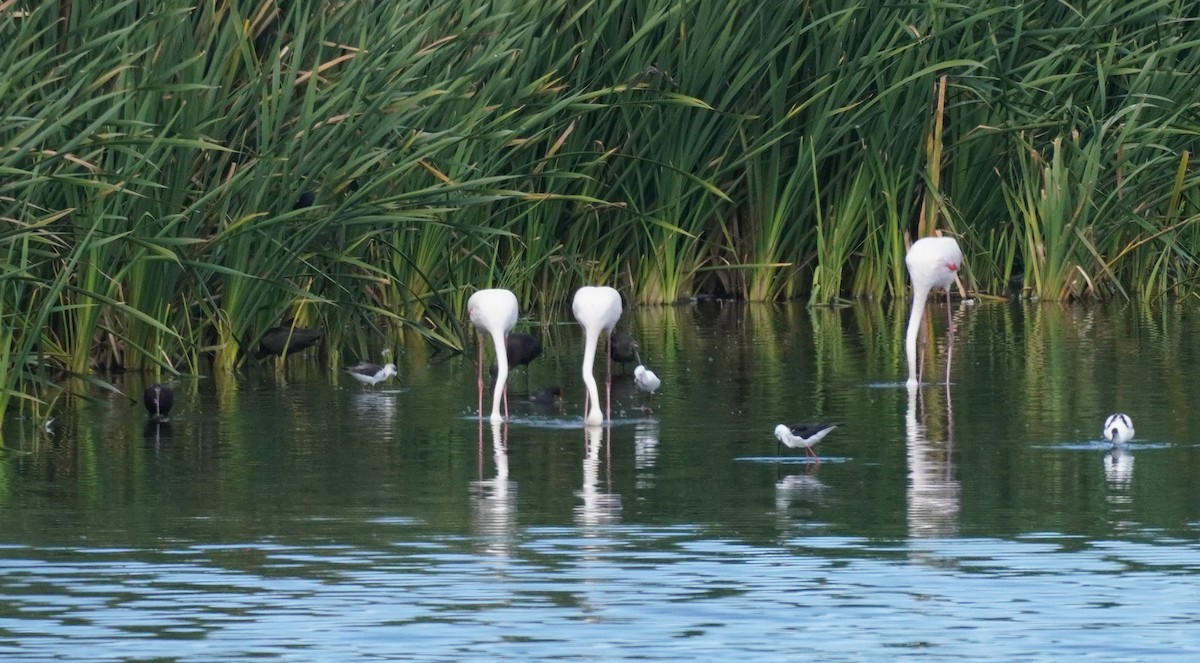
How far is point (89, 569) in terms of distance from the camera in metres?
7.67

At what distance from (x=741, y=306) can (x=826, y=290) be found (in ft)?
2.57

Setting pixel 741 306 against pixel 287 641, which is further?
pixel 741 306

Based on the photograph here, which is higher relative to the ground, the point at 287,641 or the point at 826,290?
the point at 826,290

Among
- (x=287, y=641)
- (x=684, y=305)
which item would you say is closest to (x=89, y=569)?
(x=287, y=641)

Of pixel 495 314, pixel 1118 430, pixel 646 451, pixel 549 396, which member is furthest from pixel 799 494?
pixel 549 396

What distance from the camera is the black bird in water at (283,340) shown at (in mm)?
14141

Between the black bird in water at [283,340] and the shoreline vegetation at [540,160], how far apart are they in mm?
105

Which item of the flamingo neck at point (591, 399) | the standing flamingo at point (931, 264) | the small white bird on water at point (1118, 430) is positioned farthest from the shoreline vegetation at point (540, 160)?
the small white bird on water at point (1118, 430)

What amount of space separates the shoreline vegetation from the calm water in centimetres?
75

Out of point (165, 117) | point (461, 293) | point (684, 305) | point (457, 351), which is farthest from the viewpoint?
point (684, 305)

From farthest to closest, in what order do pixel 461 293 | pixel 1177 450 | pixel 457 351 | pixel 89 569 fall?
pixel 461 293 → pixel 457 351 → pixel 1177 450 → pixel 89 569

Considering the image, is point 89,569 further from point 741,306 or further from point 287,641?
point 741,306

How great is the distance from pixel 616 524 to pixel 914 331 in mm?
6038

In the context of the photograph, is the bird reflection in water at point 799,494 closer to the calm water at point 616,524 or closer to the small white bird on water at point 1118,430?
the calm water at point 616,524
